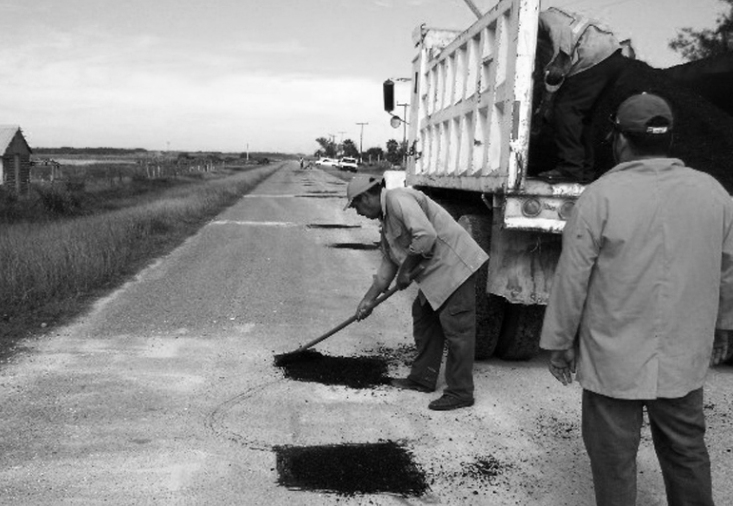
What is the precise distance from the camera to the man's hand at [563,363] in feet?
8.39

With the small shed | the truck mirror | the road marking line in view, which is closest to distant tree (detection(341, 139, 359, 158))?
the small shed

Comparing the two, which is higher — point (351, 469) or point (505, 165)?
point (505, 165)

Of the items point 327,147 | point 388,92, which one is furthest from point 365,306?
point 327,147

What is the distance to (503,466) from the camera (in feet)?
11.6

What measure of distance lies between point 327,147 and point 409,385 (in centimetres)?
15055

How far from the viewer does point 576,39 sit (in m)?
4.95

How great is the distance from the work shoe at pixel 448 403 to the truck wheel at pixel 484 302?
3.07 ft

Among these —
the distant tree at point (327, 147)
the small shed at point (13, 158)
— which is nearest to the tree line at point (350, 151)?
the distant tree at point (327, 147)

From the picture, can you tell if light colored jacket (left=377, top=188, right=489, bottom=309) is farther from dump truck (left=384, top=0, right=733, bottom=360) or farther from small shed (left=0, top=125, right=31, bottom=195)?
small shed (left=0, top=125, right=31, bottom=195)

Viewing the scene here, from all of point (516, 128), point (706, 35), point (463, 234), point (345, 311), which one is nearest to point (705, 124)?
point (516, 128)

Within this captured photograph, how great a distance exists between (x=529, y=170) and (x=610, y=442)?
302 cm

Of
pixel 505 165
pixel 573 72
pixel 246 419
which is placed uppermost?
pixel 573 72

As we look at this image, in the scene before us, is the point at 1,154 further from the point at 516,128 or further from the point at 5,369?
the point at 516,128

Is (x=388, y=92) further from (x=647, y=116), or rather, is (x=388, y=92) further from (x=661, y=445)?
(x=661, y=445)
